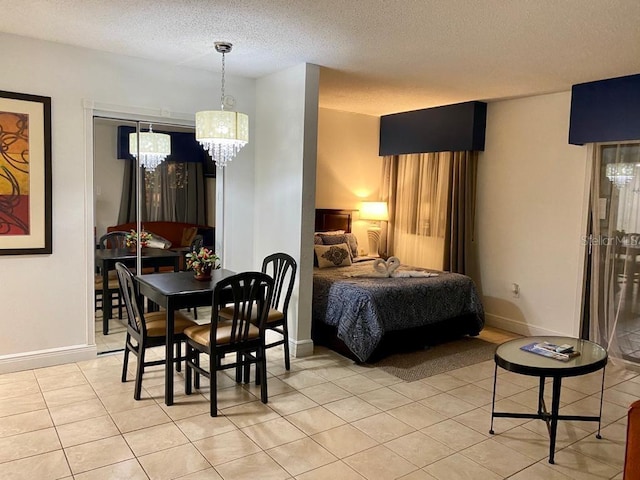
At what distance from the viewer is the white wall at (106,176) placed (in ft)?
13.4

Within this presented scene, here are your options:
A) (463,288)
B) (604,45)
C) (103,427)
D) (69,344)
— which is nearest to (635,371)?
(463,288)

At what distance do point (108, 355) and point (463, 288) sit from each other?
3426mm

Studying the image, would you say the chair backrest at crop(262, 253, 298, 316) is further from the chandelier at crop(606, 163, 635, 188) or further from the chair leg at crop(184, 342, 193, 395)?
the chandelier at crop(606, 163, 635, 188)

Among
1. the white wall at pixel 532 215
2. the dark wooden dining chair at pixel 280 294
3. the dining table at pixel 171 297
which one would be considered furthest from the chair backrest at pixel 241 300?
the white wall at pixel 532 215

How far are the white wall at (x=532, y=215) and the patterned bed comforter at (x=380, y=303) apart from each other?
738 mm

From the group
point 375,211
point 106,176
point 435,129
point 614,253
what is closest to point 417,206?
point 375,211

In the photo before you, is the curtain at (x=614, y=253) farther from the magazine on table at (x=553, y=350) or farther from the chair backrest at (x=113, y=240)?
the chair backrest at (x=113, y=240)

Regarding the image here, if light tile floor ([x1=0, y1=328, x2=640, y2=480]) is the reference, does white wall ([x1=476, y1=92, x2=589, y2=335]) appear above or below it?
above

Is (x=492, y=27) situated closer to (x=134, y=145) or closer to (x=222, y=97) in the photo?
(x=222, y=97)

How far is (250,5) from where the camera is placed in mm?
2916

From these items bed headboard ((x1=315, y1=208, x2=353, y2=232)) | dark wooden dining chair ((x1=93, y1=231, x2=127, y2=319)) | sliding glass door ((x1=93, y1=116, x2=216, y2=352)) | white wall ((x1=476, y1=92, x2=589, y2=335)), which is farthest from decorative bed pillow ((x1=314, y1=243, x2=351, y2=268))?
dark wooden dining chair ((x1=93, y1=231, x2=127, y2=319))

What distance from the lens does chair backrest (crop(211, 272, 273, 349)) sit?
10.2 ft

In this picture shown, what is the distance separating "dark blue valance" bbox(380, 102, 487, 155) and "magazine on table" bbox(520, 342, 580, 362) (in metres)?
2.96

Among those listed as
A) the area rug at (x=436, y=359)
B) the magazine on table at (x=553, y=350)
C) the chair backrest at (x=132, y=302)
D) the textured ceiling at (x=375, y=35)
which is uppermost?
the textured ceiling at (x=375, y=35)
